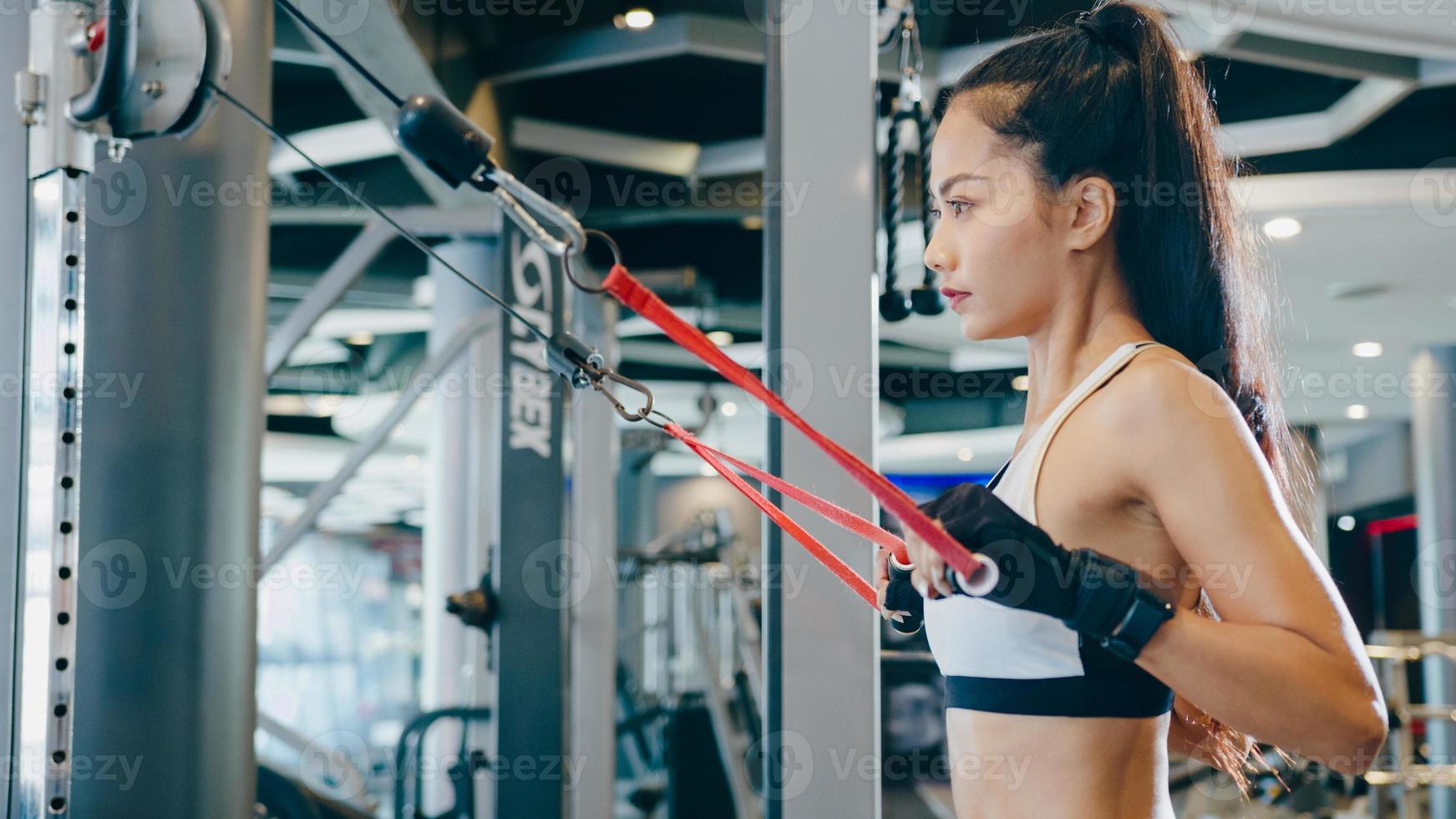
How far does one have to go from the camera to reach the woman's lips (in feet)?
3.48

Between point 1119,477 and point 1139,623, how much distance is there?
133mm

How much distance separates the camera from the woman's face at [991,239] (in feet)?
3.39

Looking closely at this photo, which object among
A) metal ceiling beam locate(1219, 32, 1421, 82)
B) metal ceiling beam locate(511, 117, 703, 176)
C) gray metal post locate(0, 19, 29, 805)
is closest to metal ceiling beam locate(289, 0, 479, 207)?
metal ceiling beam locate(511, 117, 703, 176)

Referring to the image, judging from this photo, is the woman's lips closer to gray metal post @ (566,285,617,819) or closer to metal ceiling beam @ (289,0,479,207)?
metal ceiling beam @ (289,0,479,207)

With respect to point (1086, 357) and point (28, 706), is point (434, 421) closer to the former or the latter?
point (28, 706)

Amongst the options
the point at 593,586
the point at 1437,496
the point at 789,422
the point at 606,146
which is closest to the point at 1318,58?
the point at 606,146

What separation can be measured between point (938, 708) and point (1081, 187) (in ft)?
27.5

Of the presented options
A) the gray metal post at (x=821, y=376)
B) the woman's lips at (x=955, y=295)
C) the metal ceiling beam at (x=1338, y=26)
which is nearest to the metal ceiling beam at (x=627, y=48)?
the metal ceiling beam at (x=1338, y=26)

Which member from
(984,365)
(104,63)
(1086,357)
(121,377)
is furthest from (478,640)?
(984,365)

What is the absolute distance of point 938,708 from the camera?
29.2 ft

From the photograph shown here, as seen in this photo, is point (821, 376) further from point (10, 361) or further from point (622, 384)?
point (10, 361)

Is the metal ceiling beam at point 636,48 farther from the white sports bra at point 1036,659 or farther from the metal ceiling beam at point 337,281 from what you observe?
the white sports bra at point 1036,659

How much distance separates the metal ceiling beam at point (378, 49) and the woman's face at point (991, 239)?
1917 mm

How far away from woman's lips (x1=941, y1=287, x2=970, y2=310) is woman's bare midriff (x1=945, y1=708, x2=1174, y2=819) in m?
0.37
